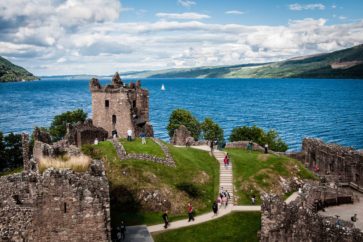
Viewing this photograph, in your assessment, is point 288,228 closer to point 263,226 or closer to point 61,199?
point 263,226

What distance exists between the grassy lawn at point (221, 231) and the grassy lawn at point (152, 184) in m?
2.88

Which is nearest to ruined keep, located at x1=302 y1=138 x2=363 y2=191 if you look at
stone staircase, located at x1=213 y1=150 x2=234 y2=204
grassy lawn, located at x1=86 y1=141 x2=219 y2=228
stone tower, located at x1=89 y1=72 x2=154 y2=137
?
stone staircase, located at x1=213 y1=150 x2=234 y2=204

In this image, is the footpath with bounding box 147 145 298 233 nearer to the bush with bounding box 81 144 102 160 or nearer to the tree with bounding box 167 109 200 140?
the bush with bounding box 81 144 102 160

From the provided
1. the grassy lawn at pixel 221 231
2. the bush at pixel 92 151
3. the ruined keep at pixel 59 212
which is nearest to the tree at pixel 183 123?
the bush at pixel 92 151

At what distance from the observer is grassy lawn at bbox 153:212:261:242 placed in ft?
108

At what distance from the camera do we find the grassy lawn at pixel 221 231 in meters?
32.8

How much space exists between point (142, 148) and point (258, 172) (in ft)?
44.5

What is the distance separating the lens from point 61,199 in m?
19.3

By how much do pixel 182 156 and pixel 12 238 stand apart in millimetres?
29371

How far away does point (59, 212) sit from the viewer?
19406 millimetres

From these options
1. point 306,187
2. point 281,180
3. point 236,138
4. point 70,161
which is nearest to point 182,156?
point 281,180

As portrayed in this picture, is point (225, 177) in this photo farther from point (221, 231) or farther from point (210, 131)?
point (210, 131)

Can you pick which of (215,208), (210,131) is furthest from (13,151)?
(215,208)

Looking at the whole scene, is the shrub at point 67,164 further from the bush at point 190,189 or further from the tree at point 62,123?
the tree at point 62,123
